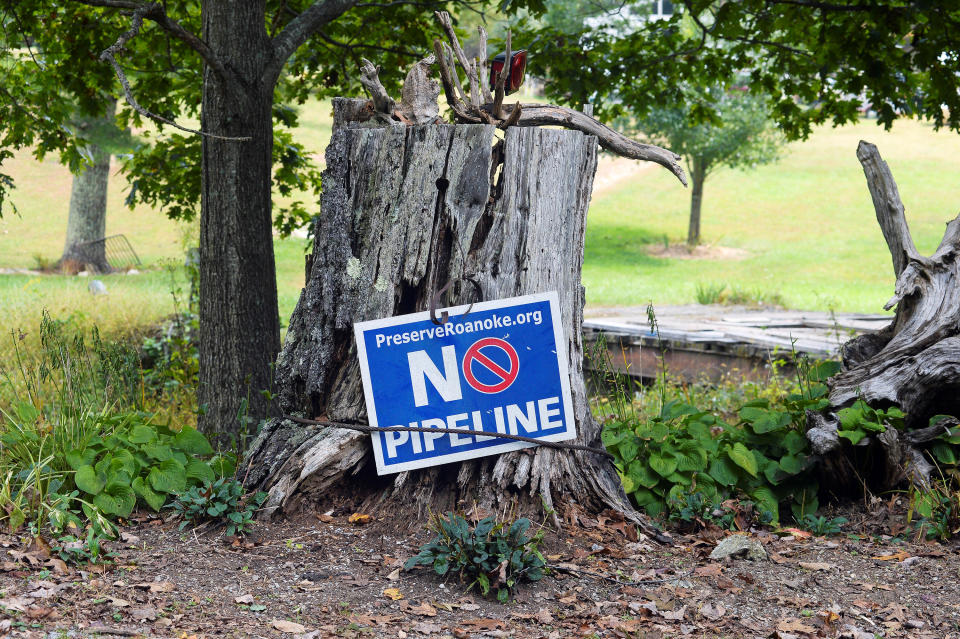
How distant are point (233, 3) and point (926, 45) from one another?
4.81m

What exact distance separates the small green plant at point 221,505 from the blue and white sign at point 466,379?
509mm

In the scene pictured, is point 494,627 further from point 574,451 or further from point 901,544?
point 901,544

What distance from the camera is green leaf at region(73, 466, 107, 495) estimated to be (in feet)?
9.89

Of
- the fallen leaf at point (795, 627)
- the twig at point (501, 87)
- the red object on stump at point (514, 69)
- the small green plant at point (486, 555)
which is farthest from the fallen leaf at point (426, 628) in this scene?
the red object on stump at point (514, 69)

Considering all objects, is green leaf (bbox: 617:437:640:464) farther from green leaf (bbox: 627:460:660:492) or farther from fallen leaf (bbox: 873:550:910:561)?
fallen leaf (bbox: 873:550:910:561)

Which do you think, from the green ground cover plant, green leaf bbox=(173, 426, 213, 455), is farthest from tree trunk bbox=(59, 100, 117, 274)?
green leaf bbox=(173, 426, 213, 455)

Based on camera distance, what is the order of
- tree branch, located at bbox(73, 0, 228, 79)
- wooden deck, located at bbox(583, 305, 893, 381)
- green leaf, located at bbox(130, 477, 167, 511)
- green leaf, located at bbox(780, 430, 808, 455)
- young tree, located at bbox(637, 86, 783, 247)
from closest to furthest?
green leaf, located at bbox(130, 477, 167, 511), green leaf, located at bbox(780, 430, 808, 455), tree branch, located at bbox(73, 0, 228, 79), wooden deck, located at bbox(583, 305, 893, 381), young tree, located at bbox(637, 86, 783, 247)

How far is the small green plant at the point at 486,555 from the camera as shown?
2627 millimetres

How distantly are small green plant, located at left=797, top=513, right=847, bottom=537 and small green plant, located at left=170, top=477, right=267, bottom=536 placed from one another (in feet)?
7.11

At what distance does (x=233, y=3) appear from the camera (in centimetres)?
458

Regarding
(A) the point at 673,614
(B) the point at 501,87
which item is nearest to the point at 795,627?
(A) the point at 673,614

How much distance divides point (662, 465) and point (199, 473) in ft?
6.11

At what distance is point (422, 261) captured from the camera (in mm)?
3025

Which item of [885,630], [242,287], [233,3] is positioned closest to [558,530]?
[885,630]
